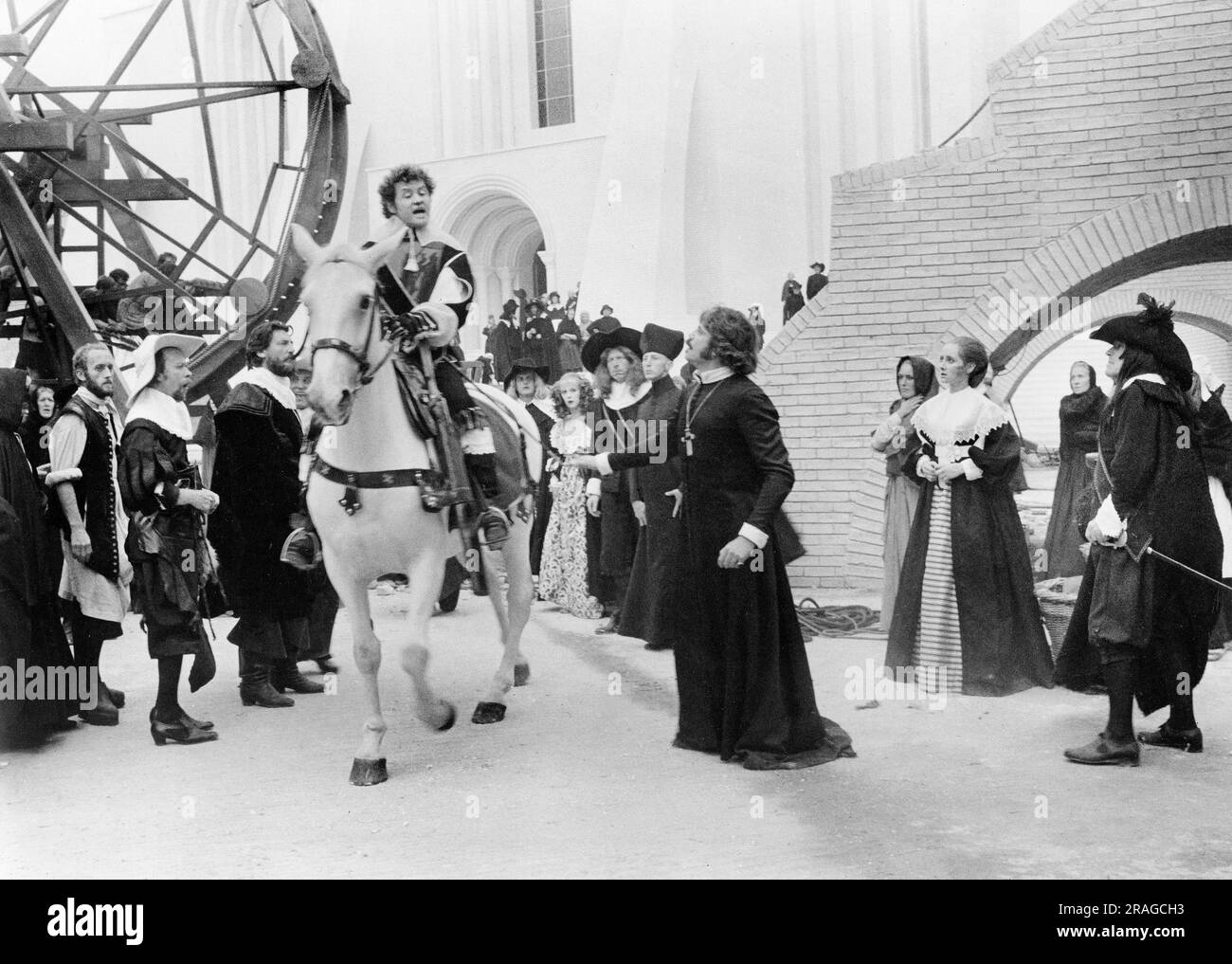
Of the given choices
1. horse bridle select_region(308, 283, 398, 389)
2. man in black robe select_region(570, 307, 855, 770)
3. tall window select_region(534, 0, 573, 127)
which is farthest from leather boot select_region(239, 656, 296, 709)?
tall window select_region(534, 0, 573, 127)

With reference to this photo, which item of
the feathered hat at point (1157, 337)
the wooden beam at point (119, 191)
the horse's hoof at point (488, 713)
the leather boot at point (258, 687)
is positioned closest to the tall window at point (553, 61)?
the wooden beam at point (119, 191)

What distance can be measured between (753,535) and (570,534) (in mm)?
4348

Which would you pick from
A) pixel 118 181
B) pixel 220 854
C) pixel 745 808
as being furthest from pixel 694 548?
pixel 118 181

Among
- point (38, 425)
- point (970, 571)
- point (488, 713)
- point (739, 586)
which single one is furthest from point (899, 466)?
point (38, 425)

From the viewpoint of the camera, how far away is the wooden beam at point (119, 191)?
923 centimetres

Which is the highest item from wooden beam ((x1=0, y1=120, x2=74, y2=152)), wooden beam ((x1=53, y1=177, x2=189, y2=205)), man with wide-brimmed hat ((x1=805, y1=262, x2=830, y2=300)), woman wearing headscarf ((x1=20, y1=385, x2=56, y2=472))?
wooden beam ((x1=53, y1=177, x2=189, y2=205))

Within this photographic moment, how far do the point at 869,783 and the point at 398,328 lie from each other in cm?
261

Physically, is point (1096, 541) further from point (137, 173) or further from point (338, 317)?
point (137, 173)

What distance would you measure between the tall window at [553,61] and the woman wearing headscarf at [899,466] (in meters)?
9.03

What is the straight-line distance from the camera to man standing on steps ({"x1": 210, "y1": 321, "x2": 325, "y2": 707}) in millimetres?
5887

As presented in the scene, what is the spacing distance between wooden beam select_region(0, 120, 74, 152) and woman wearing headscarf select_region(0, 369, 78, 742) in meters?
1.29

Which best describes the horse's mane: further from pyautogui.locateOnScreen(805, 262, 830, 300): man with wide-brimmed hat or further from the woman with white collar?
pyautogui.locateOnScreen(805, 262, 830, 300): man with wide-brimmed hat

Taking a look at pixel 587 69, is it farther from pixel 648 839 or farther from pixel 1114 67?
pixel 648 839

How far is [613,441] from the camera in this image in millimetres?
7309
